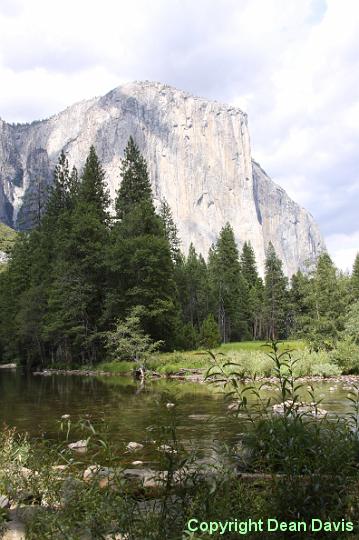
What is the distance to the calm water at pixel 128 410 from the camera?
1229cm

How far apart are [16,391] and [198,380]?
10414 mm

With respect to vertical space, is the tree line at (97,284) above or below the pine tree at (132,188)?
below

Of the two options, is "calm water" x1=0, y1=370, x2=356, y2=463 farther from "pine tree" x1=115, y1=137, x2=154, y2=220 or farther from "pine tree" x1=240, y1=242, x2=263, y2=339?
"pine tree" x1=240, y1=242, x2=263, y2=339

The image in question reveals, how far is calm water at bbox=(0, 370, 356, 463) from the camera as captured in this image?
12.3 meters

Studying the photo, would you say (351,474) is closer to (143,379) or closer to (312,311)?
(143,379)

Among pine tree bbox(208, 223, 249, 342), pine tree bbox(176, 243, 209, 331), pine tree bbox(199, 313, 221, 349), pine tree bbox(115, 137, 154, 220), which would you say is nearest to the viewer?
pine tree bbox(199, 313, 221, 349)

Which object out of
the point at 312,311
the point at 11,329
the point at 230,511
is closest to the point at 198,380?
the point at 312,311

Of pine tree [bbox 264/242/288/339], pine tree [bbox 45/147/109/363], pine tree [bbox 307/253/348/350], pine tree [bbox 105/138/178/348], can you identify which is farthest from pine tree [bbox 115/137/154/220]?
Answer: pine tree [bbox 264/242/288/339]

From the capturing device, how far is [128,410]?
713 inches

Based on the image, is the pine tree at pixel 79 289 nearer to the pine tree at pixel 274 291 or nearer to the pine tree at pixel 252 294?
the pine tree at pixel 274 291

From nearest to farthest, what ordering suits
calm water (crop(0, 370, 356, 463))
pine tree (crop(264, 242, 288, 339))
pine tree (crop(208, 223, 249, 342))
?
calm water (crop(0, 370, 356, 463)) → pine tree (crop(208, 223, 249, 342)) → pine tree (crop(264, 242, 288, 339))

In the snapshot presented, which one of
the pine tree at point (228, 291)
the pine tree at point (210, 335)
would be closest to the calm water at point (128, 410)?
the pine tree at point (210, 335)

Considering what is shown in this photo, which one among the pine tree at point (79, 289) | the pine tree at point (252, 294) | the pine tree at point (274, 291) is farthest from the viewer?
the pine tree at point (252, 294)

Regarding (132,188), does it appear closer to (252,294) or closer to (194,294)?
(194,294)
